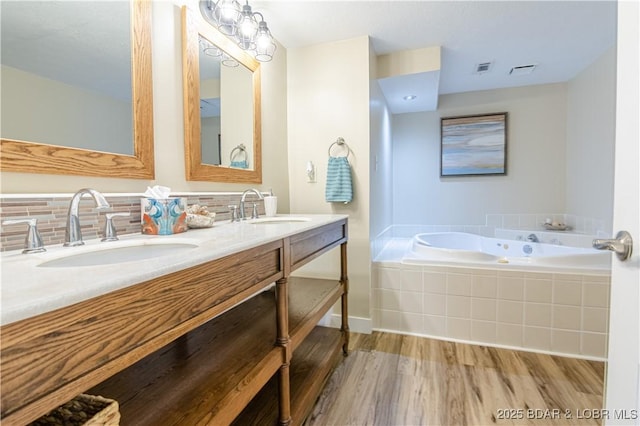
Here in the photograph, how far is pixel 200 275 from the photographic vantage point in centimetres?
74

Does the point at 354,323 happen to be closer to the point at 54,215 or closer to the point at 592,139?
the point at 54,215

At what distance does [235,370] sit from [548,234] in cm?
333

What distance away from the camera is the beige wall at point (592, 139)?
8.32 ft

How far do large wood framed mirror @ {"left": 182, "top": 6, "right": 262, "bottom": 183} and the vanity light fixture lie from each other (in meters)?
0.05

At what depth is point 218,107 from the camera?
1682mm

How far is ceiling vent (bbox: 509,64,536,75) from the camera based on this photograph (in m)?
2.85

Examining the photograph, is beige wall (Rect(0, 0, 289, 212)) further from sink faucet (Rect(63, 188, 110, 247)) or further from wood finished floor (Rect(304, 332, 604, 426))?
wood finished floor (Rect(304, 332, 604, 426))

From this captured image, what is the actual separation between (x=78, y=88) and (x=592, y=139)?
3854 millimetres

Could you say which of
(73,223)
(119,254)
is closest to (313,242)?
(119,254)

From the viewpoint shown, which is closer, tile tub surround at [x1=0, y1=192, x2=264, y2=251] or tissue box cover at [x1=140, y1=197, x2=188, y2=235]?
tile tub surround at [x1=0, y1=192, x2=264, y2=251]

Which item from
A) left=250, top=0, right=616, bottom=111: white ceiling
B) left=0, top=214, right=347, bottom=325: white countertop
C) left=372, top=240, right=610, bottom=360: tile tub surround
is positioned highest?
left=250, top=0, right=616, bottom=111: white ceiling

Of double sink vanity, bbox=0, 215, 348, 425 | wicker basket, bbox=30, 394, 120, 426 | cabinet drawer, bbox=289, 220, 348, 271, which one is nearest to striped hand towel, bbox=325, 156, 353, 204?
cabinet drawer, bbox=289, 220, 348, 271

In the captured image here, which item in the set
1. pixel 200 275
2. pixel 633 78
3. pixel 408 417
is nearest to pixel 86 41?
pixel 200 275

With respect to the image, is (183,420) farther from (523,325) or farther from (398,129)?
(398,129)
